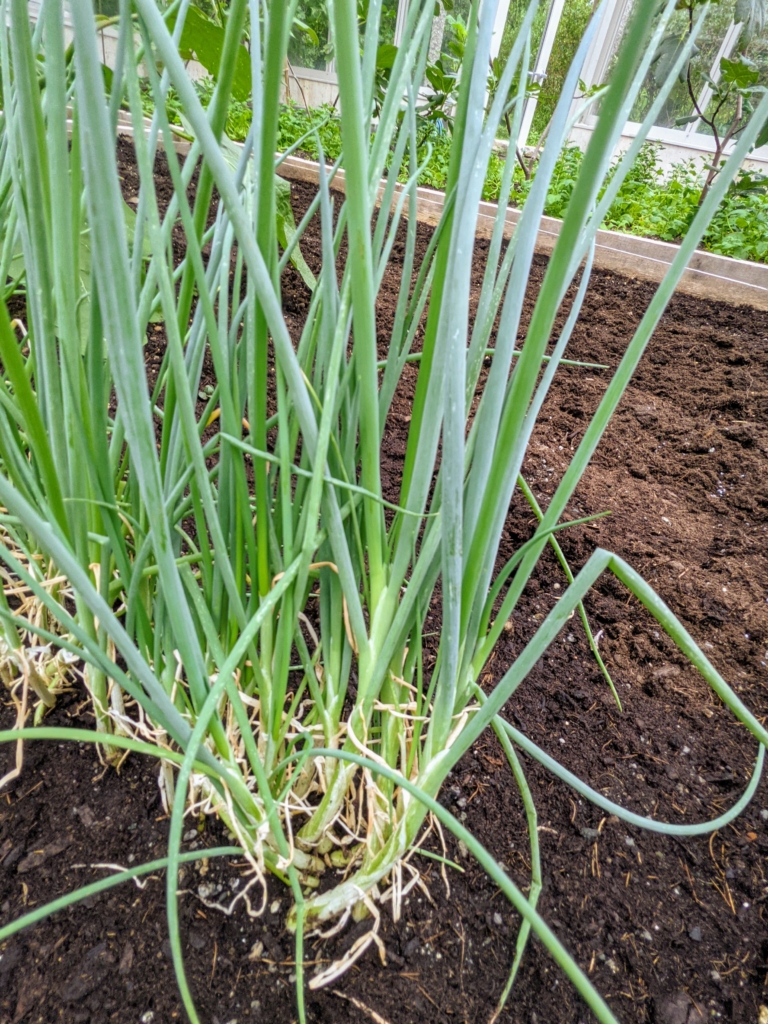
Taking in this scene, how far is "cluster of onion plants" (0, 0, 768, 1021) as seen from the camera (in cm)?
30

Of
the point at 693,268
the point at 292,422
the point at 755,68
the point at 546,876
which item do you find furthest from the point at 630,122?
the point at 546,876

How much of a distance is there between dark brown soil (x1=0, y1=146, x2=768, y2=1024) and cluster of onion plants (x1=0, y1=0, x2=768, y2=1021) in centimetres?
6

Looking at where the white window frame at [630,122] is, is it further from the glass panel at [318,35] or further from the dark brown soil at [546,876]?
the dark brown soil at [546,876]

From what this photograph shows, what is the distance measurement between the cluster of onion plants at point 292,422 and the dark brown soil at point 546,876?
0.06 m

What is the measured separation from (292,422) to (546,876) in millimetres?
479

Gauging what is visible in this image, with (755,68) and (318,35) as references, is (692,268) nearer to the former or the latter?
(755,68)

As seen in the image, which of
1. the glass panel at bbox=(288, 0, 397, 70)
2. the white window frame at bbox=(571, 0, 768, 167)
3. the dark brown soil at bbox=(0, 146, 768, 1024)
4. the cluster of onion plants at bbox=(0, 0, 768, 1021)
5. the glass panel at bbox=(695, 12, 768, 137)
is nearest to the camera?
the cluster of onion plants at bbox=(0, 0, 768, 1021)

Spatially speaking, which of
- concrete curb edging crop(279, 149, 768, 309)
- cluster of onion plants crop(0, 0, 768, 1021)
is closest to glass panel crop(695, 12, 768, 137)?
concrete curb edging crop(279, 149, 768, 309)

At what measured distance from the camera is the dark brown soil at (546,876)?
1.56 ft

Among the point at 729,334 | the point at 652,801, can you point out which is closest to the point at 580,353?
the point at 729,334

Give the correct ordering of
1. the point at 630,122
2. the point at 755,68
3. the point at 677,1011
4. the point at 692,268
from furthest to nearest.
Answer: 1. the point at 630,122
2. the point at 755,68
3. the point at 692,268
4. the point at 677,1011

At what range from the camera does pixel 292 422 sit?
563 millimetres

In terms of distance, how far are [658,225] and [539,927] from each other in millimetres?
2612

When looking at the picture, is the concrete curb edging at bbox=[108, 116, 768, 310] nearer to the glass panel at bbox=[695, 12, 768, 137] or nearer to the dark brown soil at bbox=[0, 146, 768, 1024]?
the dark brown soil at bbox=[0, 146, 768, 1024]
